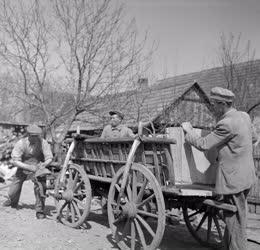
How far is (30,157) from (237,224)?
4363mm

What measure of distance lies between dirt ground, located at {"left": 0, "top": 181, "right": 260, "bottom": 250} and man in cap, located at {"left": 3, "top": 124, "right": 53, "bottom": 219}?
17.8 inches

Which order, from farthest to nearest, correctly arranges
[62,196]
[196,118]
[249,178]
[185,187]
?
[196,118] < [62,196] < [185,187] < [249,178]

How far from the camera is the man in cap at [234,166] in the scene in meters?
4.13

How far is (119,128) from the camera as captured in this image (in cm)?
741

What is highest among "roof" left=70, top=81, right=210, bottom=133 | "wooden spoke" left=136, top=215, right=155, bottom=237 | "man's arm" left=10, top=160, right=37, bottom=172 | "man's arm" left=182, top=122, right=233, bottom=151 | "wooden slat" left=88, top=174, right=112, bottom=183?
"roof" left=70, top=81, right=210, bottom=133

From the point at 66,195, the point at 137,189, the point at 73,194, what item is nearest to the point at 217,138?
the point at 137,189

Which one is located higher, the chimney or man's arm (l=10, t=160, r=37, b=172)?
the chimney

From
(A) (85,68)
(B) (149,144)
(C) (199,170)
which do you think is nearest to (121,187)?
(B) (149,144)

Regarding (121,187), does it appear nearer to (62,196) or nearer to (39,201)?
(62,196)

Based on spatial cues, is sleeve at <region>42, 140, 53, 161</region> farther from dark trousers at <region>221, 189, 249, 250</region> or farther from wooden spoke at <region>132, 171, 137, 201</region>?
dark trousers at <region>221, 189, 249, 250</region>

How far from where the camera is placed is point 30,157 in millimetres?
7133

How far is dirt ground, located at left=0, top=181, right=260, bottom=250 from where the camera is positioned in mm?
4984

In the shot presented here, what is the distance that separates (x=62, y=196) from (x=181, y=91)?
29.6 feet

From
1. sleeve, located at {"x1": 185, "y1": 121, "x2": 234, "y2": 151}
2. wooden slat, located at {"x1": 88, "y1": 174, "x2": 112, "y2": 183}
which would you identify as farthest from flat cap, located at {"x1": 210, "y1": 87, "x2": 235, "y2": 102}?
wooden slat, located at {"x1": 88, "y1": 174, "x2": 112, "y2": 183}
